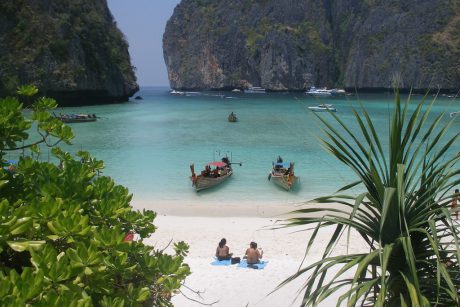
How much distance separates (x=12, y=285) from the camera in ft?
4.46

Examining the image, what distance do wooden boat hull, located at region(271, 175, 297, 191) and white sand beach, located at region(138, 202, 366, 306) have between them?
71.6 inches

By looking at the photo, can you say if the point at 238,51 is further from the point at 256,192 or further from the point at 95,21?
the point at 256,192

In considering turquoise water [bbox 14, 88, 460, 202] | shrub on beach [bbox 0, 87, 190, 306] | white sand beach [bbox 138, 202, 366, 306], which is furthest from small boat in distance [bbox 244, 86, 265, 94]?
shrub on beach [bbox 0, 87, 190, 306]

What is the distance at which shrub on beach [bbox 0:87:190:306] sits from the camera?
4.83 ft

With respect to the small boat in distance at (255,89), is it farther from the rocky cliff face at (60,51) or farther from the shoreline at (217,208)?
the shoreline at (217,208)

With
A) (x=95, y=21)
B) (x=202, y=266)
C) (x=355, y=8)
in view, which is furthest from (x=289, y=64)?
(x=202, y=266)

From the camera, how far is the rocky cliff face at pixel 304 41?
4309 inches

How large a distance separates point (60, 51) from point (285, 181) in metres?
51.9

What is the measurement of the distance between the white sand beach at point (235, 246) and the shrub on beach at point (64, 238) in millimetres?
1959

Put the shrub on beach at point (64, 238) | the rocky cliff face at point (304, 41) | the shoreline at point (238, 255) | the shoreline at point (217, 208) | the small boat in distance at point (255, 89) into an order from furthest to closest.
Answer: the small boat in distance at point (255, 89)
the rocky cliff face at point (304, 41)
the shoreline at point (217, 208)
the shoreline at point (238, 255)
the shrub on beach at point (64, 238)

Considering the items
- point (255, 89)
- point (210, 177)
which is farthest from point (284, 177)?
point (255, 89)

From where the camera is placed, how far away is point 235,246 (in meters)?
10.3

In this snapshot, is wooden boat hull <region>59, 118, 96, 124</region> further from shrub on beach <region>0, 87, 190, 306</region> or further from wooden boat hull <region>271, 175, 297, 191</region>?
shrub on beach <region>0, 87, 190, 306</region>

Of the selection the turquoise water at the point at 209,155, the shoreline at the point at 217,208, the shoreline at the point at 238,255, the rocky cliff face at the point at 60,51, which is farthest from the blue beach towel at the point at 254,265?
the rocky cliff face at the point at 60,51
